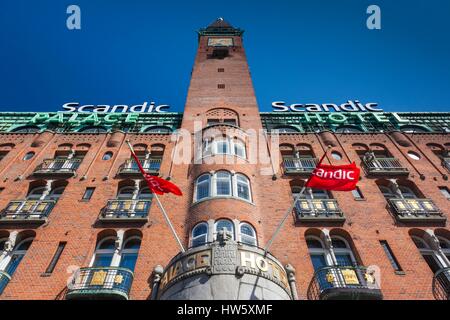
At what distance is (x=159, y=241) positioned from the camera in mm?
19828

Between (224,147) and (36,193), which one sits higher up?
(224,147)

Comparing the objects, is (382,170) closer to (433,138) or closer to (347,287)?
(433,138)

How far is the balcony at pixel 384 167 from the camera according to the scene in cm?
2588

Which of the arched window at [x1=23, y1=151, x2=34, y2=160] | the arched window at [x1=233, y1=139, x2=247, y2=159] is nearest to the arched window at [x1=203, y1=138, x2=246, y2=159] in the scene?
the arched window at [x1=233, y1=139, x2=247, y2=159]

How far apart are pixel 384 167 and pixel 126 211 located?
64.1ft

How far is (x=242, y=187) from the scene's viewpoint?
22.8 metres

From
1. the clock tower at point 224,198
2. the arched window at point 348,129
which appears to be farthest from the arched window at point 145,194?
the arched window at point 348,129

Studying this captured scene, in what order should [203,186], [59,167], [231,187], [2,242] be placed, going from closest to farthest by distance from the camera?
1. [2,242]
2. [231,187]
3. [203,186]
4. [59,167]

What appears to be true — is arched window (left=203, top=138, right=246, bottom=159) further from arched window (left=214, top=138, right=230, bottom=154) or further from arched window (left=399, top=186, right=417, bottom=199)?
arched window (left=399, top=186, right=417, bottom=199)

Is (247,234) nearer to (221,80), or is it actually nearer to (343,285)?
(343,285)

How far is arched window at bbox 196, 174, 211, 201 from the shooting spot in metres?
22.1

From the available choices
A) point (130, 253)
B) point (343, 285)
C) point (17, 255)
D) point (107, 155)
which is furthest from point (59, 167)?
point (343, 285)
